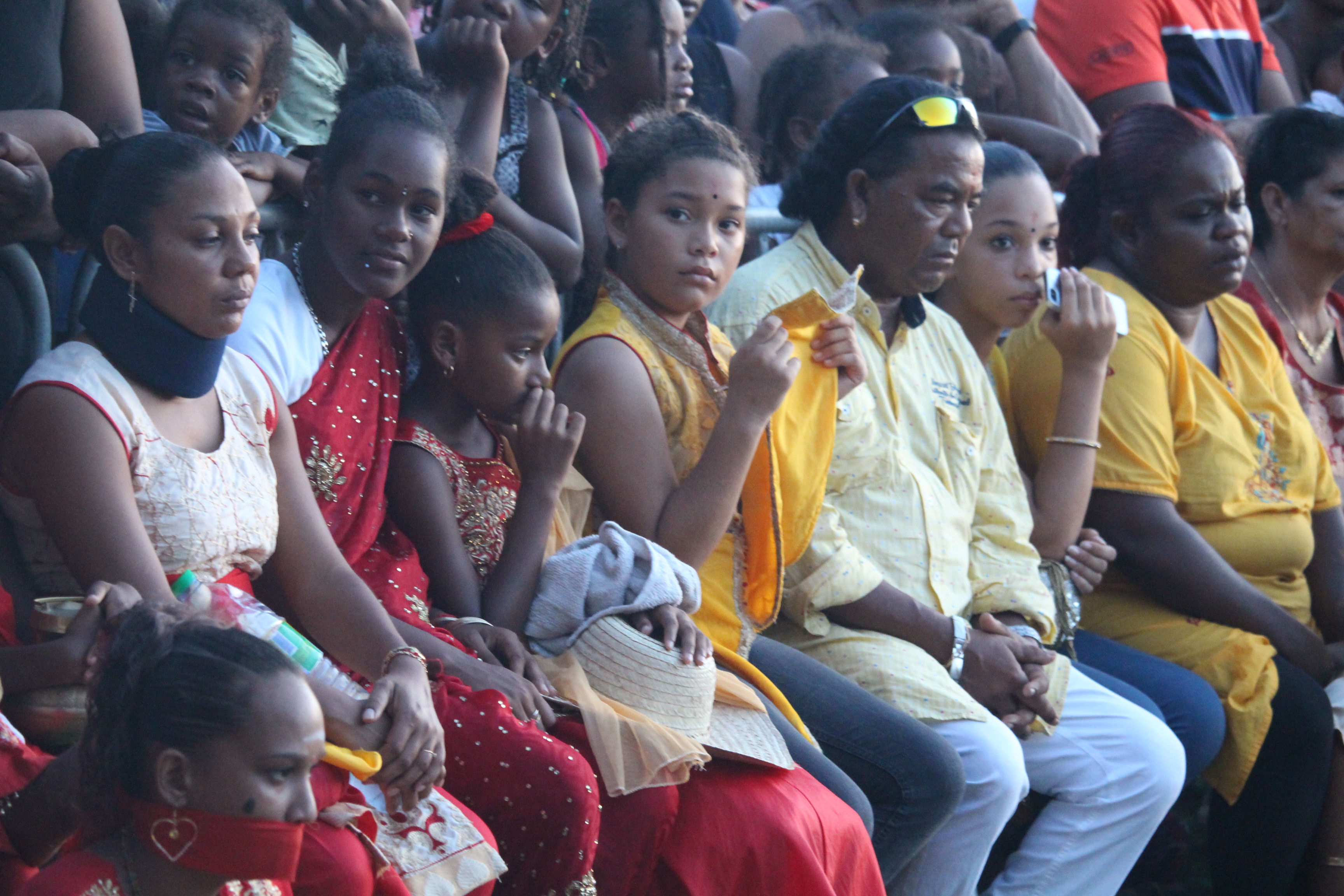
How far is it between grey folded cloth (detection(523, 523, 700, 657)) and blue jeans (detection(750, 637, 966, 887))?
39 cm

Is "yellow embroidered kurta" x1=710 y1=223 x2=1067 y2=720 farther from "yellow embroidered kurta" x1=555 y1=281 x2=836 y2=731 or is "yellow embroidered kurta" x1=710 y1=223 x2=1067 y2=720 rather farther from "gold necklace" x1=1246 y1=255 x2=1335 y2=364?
"gold necklace" x1=1246 y1=255 x2=1335 y2=364

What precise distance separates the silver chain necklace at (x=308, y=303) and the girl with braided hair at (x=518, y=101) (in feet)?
1.60

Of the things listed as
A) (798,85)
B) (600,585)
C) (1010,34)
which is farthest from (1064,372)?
(1010,34)

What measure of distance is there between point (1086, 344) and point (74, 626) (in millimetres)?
2635

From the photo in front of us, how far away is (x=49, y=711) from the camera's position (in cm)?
198

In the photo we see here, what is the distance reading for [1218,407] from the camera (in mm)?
4008

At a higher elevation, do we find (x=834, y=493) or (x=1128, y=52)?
(x=1128, y=52)

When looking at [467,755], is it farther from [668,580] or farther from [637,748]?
[668,580]

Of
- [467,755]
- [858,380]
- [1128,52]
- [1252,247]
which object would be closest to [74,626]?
[467,755]

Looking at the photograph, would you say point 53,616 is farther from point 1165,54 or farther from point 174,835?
point 1165,54

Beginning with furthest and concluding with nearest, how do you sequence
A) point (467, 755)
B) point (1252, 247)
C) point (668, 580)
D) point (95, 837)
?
1. point (1252, 247)
2. point (668, 580)
3. point (467, 755)
4. point (95, 837)

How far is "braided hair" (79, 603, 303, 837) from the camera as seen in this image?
67.2 inches

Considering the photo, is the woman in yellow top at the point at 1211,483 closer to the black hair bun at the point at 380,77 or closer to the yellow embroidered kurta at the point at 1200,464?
the yellow embroidered kurta at the point at 1200,464

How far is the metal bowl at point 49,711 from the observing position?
197 cm
